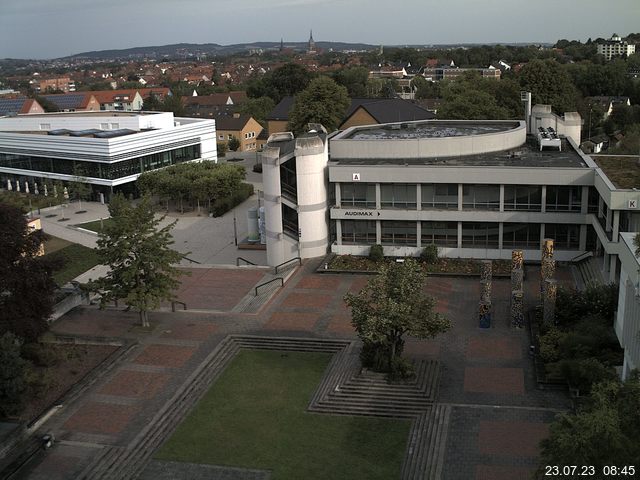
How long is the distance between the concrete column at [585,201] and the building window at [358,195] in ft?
37.0

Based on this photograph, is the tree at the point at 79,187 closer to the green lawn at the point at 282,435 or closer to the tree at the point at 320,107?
the tree at the point at 320,107

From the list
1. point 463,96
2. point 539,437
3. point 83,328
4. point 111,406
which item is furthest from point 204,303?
point 463,96

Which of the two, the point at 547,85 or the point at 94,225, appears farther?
the point at 547,85

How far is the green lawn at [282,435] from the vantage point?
21.7 m

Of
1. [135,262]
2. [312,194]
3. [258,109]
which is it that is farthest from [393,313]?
[258,109]

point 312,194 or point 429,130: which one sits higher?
point 429,130

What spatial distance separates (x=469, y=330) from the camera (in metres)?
31.2

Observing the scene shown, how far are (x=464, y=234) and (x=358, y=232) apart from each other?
612 centimetres

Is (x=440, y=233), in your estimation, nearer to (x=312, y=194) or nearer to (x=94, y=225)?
(x=312, y=194)

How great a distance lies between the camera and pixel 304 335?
31.2 m

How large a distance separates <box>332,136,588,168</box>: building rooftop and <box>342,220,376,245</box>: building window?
11.9 ft

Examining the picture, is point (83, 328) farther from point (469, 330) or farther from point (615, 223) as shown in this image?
point (615, 223)

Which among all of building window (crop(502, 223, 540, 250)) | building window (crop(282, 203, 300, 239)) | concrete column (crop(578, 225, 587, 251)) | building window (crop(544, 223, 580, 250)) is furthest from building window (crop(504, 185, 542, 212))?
building window (crop(282, 203, 300, 239))

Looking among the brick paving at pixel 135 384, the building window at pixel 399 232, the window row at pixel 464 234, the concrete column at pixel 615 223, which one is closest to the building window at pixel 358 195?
the window row at pixel 464 234
